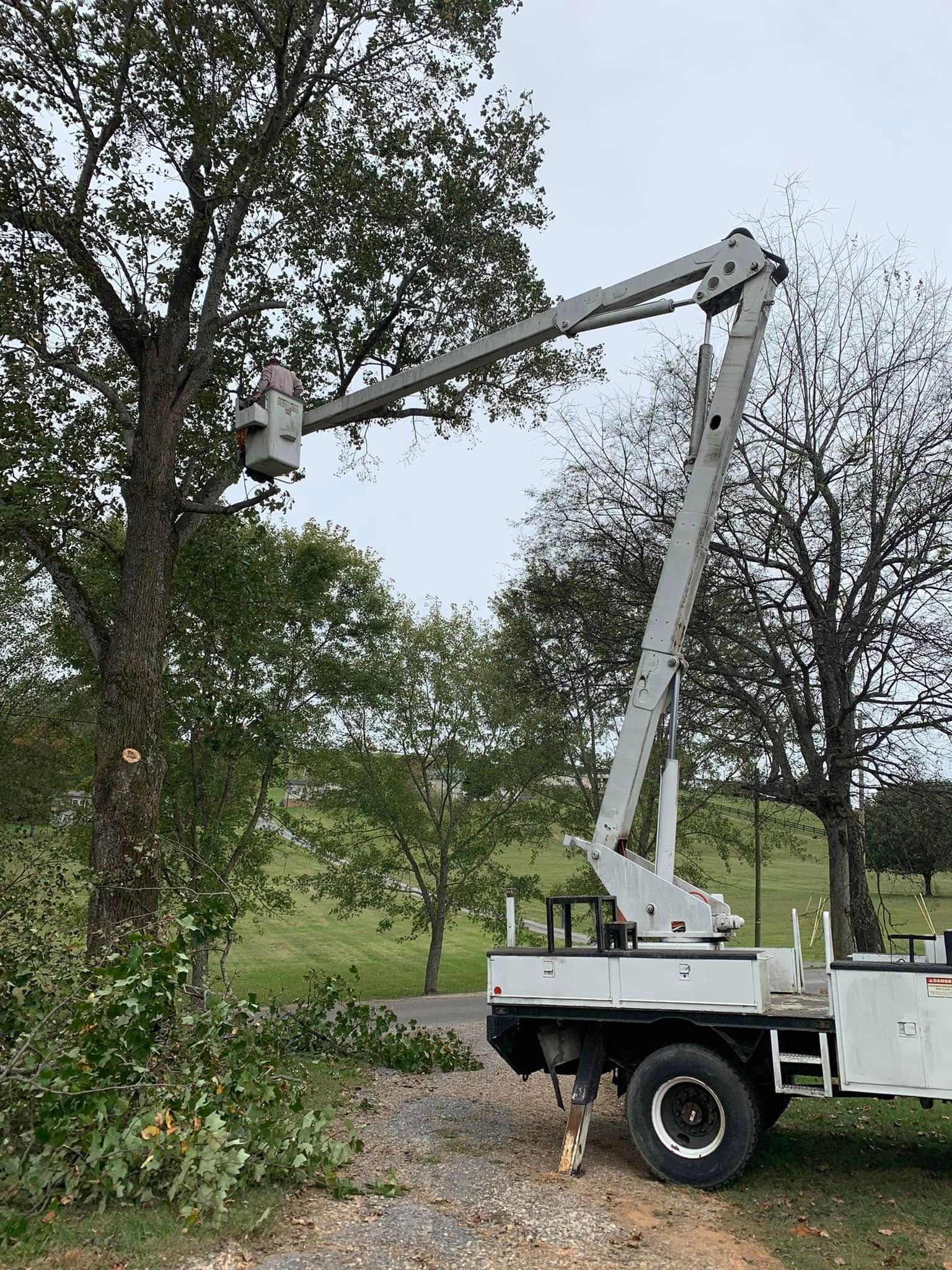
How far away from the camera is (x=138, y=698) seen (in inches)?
384

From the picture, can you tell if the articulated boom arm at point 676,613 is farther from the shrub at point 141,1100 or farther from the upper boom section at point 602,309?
the shrub at point 141,1100

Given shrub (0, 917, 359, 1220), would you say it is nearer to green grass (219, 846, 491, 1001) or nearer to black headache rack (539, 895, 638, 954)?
black headache rack (539, 895, 638, 954)

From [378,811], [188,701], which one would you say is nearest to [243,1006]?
[188,701]

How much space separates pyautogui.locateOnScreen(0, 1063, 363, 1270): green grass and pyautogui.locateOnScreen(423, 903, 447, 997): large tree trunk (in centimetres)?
1937

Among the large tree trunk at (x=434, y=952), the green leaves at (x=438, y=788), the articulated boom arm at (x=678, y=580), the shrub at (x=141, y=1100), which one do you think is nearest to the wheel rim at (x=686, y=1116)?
the articulated boom arm at (x=678, y=580)

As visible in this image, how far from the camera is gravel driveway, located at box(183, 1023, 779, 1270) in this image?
493 centimetres

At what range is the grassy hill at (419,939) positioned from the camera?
2594cm

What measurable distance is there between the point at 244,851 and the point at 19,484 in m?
11.2

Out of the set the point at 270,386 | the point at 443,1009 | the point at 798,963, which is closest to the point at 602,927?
the point at 798,963

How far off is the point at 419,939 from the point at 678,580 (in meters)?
34.1

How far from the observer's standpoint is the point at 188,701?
14.8m

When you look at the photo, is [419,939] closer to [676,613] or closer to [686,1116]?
[686,1116]

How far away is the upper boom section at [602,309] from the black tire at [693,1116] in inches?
243

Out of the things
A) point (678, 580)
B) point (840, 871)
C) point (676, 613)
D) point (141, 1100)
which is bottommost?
point (141, 1100)
